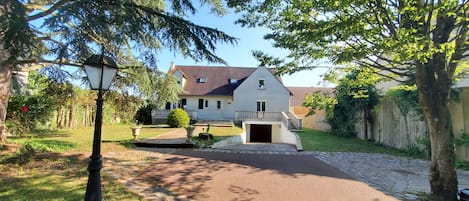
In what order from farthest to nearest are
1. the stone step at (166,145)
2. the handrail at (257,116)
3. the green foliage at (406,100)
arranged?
the handrail at (257,116), the stone step at (166,145), the green foliage at (406,100)

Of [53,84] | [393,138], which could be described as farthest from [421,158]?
[53,84]

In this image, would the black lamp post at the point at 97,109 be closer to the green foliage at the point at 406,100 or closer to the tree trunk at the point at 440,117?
the tree trunk at the point at 440,117

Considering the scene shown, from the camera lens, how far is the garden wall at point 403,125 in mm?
7398

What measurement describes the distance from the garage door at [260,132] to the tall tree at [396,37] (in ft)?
58.4

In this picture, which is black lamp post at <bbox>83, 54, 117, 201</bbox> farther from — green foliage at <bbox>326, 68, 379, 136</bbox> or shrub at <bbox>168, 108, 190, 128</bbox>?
shrub at <bbox>168, 108, 190, 128</bbox>

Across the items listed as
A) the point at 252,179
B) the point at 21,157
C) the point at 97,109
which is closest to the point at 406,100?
the point at 252,179

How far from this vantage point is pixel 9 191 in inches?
158

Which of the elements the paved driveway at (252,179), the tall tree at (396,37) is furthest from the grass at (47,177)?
the tall tree at (396,37)

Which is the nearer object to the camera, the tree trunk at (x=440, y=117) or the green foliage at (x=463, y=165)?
the tree trunk at (x=440, y=117)

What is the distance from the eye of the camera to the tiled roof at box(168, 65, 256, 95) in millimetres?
23844

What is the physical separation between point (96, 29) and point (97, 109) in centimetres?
187

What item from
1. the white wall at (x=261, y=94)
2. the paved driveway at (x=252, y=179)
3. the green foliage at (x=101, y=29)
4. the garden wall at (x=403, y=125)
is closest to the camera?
the green foliage at (x=101, y=29)

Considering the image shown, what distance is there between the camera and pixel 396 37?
3279 mm

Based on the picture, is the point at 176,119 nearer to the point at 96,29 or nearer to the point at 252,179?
the point at 252,179
